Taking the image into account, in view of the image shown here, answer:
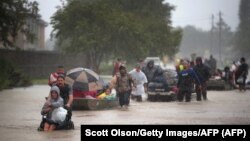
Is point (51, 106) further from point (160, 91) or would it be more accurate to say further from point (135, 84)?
point (160, 91)

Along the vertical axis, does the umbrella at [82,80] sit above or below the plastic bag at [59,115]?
above

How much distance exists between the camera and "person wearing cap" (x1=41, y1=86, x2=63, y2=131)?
55.4 feet

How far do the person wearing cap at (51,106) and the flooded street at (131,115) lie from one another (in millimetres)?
393

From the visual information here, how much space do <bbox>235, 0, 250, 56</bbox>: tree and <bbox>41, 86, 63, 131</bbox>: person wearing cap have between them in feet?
380

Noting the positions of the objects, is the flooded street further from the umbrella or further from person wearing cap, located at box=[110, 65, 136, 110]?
the umbrella

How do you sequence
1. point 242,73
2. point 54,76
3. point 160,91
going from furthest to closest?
point 242,73 < point 160,91 < point 54,76

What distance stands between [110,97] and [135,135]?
40.8 feet

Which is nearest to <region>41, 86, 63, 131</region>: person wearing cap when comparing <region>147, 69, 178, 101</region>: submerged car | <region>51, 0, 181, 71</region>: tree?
<region>147, 69, 178, 101</region>: submerged car

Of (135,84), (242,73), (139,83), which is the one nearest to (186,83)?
(139,83)

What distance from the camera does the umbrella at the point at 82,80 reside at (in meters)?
24.4

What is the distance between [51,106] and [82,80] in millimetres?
7668

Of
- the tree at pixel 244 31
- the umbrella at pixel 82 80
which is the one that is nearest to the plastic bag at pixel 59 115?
the umbrella at pixel 82 80

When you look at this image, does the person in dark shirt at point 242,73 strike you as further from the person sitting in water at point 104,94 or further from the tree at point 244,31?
the tree at point 244,31

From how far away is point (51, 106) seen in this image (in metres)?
17.0
